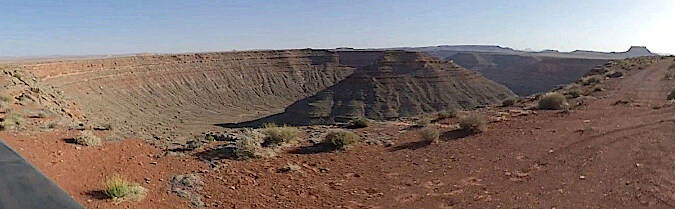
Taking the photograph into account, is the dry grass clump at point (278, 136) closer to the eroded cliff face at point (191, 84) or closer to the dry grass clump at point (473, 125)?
the dry grass clump at point (473, 125)

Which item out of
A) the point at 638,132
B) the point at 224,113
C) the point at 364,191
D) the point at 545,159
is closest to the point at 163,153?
the point at 364,191

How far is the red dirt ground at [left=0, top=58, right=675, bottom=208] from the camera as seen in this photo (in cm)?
795

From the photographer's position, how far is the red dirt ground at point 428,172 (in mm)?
7949

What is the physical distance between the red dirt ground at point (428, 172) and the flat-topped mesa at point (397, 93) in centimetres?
4209

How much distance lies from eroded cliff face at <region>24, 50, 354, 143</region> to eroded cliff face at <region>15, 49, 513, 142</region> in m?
0.17

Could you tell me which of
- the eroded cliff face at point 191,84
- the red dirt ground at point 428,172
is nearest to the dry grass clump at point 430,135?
the red dirt ground at point 428,172

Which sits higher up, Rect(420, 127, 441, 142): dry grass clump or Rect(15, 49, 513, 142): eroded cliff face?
Rect(420, 127, 441, 142): dry grass clump

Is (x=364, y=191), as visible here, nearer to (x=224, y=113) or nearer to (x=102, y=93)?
(x=102, y=93)

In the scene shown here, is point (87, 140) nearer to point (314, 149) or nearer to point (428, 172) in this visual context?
point (314, 149)

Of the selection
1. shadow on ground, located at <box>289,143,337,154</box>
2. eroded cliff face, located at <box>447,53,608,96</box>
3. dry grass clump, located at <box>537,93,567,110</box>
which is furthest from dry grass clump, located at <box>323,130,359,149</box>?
eroded cliff face, located at <box>447,53,608,96</box>

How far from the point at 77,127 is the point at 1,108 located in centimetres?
610

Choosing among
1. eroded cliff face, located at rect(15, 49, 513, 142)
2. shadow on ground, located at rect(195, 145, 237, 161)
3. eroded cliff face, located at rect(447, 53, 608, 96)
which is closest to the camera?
shadow on ground, located at rect(195, 145, 237, 161)

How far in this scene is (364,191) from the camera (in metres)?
9.15

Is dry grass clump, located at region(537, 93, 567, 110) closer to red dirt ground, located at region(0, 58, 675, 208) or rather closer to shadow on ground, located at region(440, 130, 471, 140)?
red dirt ground, located at region(0, 58, 675, 208)
